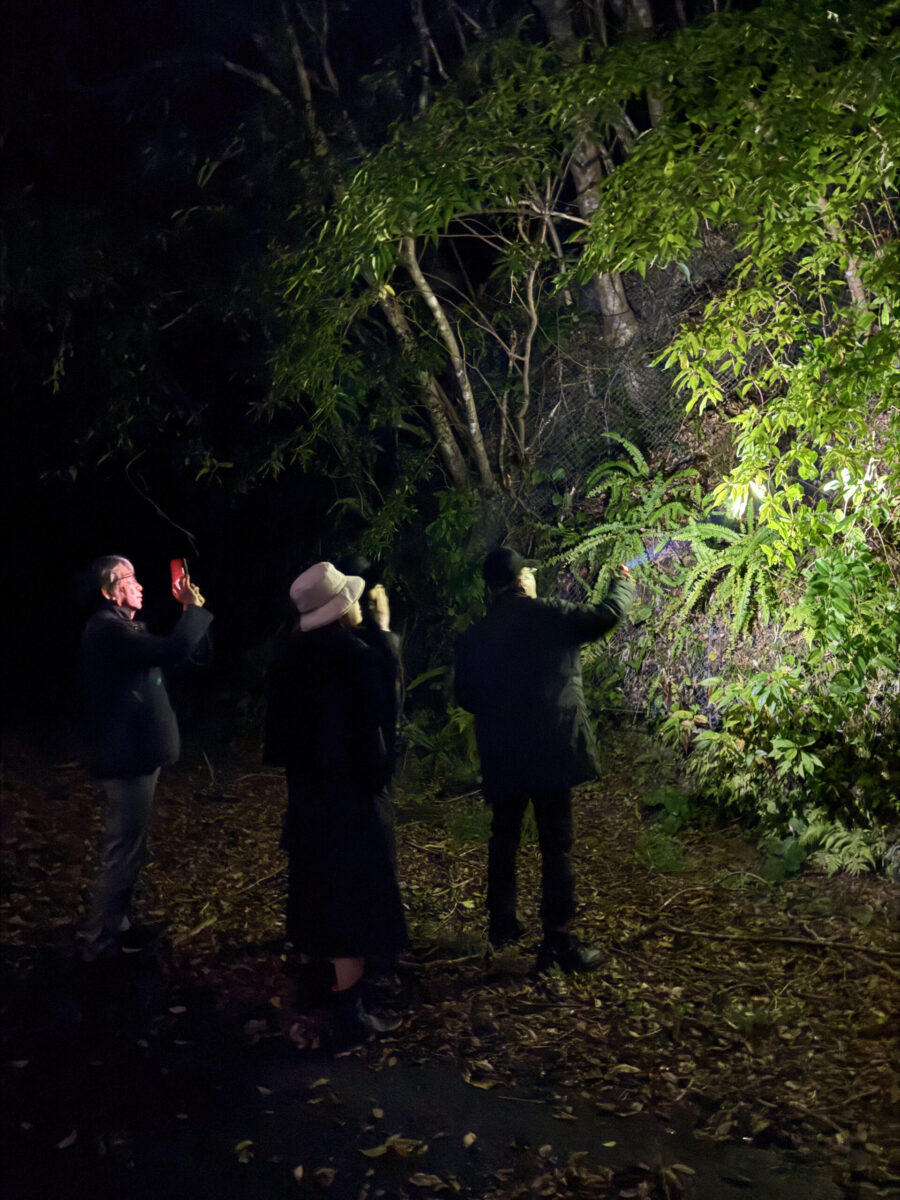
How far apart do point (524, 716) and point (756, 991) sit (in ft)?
5.80

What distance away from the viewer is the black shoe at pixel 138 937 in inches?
246

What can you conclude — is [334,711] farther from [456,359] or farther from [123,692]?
[456,359]

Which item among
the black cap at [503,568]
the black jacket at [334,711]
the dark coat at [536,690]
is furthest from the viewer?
the black cap at [503,568]

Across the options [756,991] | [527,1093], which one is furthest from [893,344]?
[527,1093]

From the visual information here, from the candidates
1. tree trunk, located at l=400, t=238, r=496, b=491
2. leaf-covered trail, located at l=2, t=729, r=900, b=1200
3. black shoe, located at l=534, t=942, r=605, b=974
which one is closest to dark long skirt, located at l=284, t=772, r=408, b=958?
leaf-covered trail, located at l=2, t=729, r=900, b=1200

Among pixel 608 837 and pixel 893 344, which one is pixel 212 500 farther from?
pixel 893 344

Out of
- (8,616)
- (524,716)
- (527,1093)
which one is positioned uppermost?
(8,616)

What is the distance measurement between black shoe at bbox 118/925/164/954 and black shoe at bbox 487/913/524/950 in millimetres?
2077

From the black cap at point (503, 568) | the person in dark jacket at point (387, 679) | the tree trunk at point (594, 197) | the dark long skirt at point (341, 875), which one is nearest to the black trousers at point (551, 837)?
the person in dark jacket at point (387, 679)

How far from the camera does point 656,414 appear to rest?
996 cm

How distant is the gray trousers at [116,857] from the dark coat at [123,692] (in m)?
0.12

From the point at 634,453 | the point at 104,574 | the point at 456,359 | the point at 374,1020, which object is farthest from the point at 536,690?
the point at 456,359

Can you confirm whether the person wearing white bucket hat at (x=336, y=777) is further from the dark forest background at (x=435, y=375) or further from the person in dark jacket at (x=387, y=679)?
the dark forest background at (x=435, y=375)

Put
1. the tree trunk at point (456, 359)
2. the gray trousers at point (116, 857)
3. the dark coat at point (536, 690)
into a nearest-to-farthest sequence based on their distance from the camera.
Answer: the dark coat at point (536, 690) < the gray trousers at point (116, 857) < the tree trunk at point (456, 359)
